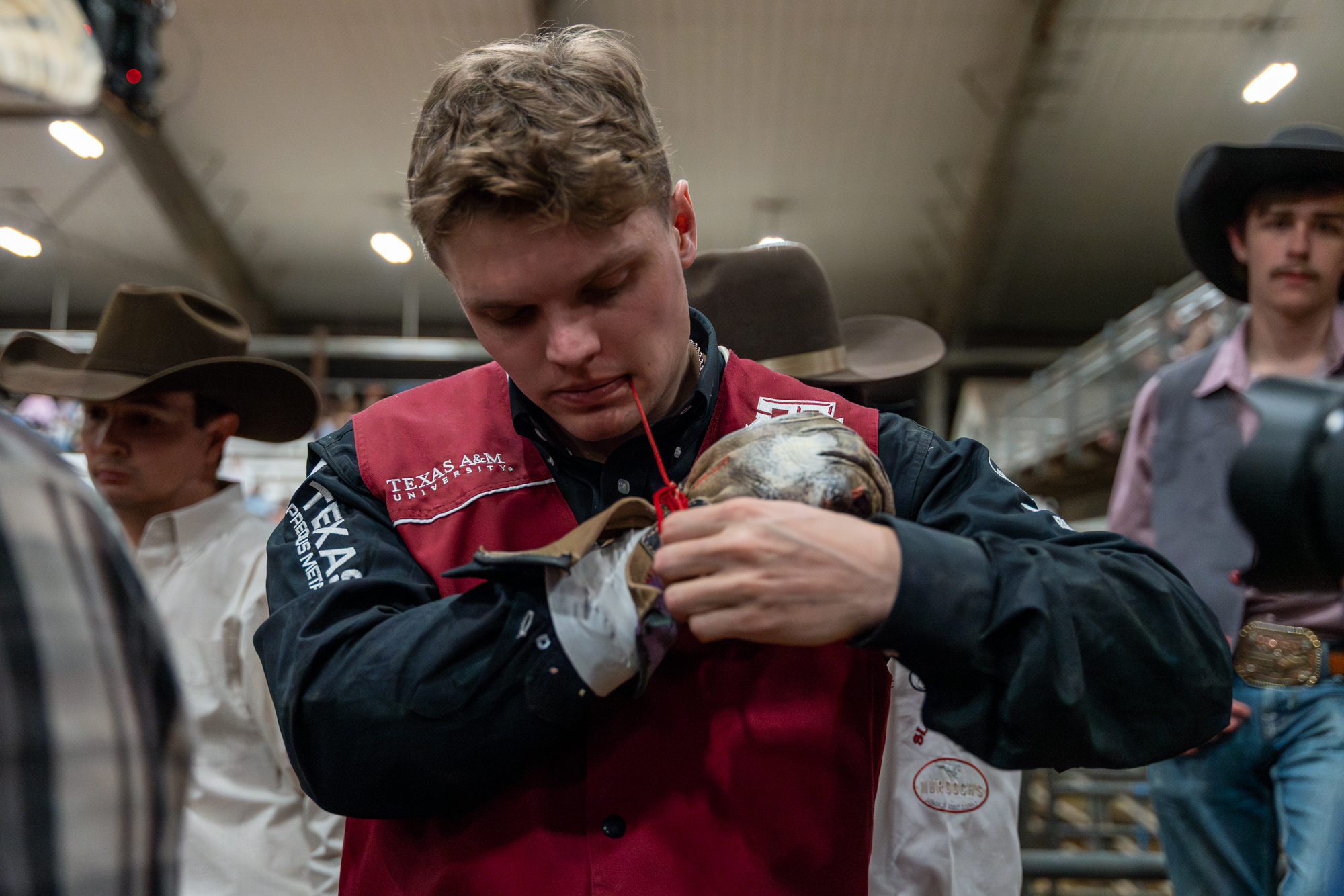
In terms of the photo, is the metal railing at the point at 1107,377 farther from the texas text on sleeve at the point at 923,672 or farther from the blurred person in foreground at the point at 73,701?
the blurred person in foreground at the point at 73,701

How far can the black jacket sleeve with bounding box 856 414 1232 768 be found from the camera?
0.92 meters

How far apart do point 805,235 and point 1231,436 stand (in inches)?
427

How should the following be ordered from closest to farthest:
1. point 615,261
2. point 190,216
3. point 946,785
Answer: point 615,261 < point 946,785 < point 190,216

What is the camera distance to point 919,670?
95 centimetres

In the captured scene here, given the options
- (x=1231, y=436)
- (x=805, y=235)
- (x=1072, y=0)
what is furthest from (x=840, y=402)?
(x=805, y=235)

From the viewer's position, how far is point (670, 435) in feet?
4.15

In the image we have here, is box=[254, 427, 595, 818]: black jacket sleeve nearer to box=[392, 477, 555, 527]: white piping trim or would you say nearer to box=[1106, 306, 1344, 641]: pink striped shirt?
box=[392, 477, 555, 527]: white piping trim

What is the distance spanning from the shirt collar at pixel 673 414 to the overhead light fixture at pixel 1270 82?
34.2ft

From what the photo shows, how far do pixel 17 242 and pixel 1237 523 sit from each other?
408 inches

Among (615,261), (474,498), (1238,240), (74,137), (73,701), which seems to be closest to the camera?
(73,701)

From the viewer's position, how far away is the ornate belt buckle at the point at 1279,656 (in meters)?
1.94

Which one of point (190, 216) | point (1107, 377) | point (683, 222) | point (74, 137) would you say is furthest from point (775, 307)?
point (190, 216)

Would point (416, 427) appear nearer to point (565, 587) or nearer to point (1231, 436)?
point (565, 587)

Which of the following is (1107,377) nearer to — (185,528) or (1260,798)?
(1260,798)
